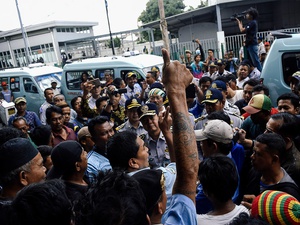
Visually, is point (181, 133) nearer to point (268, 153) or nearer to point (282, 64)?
point (268, 153)

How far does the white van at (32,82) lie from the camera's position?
9776mm

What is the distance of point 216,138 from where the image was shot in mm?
2400

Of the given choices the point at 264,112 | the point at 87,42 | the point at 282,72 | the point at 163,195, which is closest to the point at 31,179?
the point at 163,195

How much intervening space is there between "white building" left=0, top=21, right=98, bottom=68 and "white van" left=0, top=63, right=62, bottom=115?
19193 millimetres

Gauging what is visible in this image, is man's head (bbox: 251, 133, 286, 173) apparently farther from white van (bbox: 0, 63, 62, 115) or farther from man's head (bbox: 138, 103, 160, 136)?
white van (bbox: 0, 63, 62, 115)

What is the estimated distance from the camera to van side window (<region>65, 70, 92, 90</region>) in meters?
9.45

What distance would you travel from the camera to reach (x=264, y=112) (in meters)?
3.15

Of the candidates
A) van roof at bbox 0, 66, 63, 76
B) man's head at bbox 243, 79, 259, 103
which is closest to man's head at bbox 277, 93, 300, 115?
man's head at bbox 243, 79, 259, 103

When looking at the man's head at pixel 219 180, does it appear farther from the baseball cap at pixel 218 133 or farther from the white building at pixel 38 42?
the white building at pixel 38 42

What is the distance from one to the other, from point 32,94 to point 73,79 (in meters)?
1.59

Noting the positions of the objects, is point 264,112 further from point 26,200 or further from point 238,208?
point 26,200

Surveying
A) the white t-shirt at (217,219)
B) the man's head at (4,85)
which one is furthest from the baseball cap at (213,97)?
the man's head at (4,85)

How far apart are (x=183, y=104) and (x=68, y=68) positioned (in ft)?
28.7

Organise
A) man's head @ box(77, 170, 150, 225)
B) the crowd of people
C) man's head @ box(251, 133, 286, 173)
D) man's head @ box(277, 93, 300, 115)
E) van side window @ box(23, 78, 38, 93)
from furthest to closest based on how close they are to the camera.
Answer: van side window @ box(23, 78, 38, 93), man's head @ box(277, 93, 300, 115), man's head @ box(251, 133, 286, 173), the crowd of people, man's head @ box(77, 170, 150, 225)
